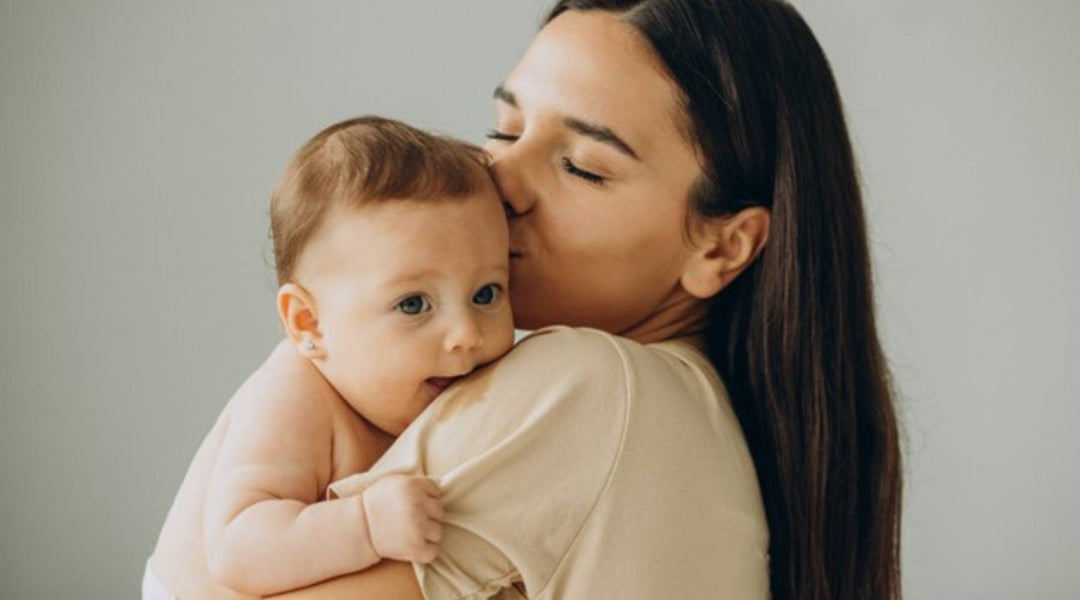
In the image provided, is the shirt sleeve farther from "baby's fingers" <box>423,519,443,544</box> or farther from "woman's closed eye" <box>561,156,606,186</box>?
"woman's closed eye" <box>561,156,606,186</box>

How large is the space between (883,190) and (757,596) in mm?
2140

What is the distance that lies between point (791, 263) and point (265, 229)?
1.83 m

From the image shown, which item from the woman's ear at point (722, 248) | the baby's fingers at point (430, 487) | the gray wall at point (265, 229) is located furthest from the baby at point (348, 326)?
the gray wall at point (265, 229)

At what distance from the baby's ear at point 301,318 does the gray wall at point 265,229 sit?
1788mm

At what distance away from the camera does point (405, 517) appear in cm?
109

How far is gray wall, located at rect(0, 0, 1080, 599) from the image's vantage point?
2971 millimetres

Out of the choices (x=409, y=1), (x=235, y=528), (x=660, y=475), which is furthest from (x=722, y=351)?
(x=409, y=1)

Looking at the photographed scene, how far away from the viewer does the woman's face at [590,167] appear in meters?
1.40

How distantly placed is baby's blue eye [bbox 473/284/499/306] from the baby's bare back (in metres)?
0.16

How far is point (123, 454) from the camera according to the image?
3064mm

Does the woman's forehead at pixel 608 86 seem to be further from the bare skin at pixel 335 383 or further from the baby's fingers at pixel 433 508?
the baby's fingers at pixel 433 508

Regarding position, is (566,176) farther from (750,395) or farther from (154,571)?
(154,571)

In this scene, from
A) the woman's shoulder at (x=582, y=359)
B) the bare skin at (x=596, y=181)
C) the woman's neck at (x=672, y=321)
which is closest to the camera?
the woman's shoulder at (x=582, y=359)

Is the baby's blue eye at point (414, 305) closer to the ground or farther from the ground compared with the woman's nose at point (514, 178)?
closer to the ground
